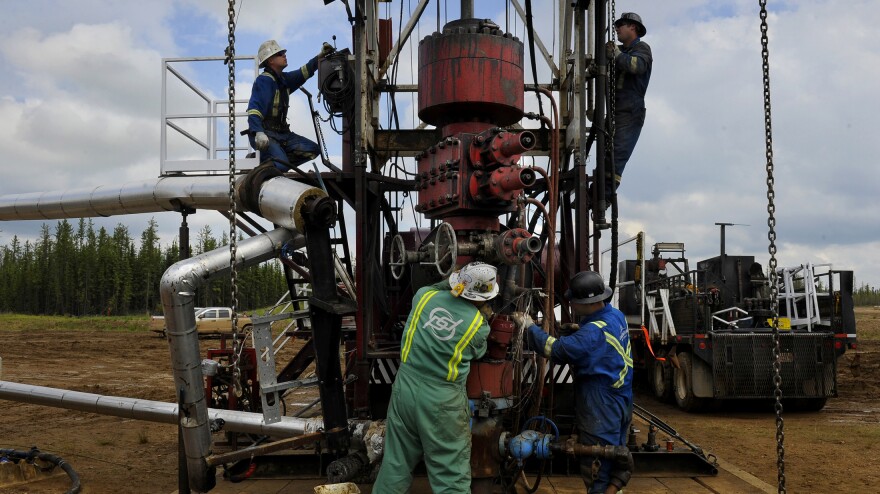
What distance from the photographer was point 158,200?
24.8 feet

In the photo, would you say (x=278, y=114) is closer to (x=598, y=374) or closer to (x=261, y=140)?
(x=261, y=140)

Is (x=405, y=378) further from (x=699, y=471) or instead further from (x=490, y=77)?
(x=699, y=471)

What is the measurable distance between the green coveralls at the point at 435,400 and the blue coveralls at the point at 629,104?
4.12 m

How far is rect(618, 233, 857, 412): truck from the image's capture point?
36.7ft

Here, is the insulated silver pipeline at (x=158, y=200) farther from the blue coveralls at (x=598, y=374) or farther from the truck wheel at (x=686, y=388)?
the truck wheel at (x=686, y=388)

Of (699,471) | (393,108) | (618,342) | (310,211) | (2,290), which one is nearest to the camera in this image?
(618,342)

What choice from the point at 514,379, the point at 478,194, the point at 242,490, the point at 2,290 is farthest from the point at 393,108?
the point at 2,290

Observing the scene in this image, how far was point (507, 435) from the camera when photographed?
567 centimetres

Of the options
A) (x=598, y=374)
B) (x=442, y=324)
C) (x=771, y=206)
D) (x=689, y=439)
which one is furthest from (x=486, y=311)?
(x=689, y=439)

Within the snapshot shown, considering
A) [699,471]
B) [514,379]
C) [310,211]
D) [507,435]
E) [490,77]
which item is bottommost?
[699,471]

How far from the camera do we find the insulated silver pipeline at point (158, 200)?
6.10m

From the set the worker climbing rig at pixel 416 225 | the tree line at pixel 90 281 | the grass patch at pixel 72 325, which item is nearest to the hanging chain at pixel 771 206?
the worker climbing rig at pixel 416 225

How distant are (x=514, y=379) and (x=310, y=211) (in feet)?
7.19

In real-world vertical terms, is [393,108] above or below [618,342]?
above
